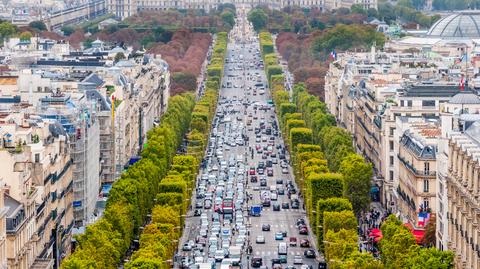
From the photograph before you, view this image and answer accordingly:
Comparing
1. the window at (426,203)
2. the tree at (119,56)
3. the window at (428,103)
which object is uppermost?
the tree at (119,56)

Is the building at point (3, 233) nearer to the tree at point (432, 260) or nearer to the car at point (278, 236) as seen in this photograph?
the tree at point (432, 260)

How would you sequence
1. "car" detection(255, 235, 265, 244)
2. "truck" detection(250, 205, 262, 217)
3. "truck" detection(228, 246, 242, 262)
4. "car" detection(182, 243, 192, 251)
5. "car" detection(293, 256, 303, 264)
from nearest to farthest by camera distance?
"truck" detection(228, 246, 242, 262)
"car" detection(293, 256, 303, 264)
"car" detection(182, 243, 192, 251)
"car" detection(255, 235, 265, 244)
"truck" detection(250, 205, 262, 217)

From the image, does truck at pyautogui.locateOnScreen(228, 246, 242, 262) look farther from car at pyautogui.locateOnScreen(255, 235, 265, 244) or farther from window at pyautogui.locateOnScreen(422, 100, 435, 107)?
window at pyautogui.locateOnScreen(422, 100, 435, 107)

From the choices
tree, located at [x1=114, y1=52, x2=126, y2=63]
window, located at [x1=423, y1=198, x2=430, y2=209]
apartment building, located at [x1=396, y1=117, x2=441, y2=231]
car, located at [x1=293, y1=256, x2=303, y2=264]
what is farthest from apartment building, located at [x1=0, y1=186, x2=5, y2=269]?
tree, located at [x1=114, y1=52, x2=126, y2=63]

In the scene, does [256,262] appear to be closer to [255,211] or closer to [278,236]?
[278,236]

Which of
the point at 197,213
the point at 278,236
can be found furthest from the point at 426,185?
the point at 197,213

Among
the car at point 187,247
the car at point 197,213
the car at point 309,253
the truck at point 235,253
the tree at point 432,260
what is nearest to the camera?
the tree at point 432,260

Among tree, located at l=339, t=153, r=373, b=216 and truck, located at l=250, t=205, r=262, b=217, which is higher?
tree, located at l=339, t=153, r=373, b=216

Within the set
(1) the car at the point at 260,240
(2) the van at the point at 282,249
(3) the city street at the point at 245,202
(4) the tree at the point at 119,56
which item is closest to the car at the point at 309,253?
(3) the city street at the point at 245,202

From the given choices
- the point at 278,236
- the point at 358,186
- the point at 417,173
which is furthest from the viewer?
the point at 358,186

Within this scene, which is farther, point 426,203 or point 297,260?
point 426,203

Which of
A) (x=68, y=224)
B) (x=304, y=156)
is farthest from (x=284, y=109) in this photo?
(x=68, y=224)
